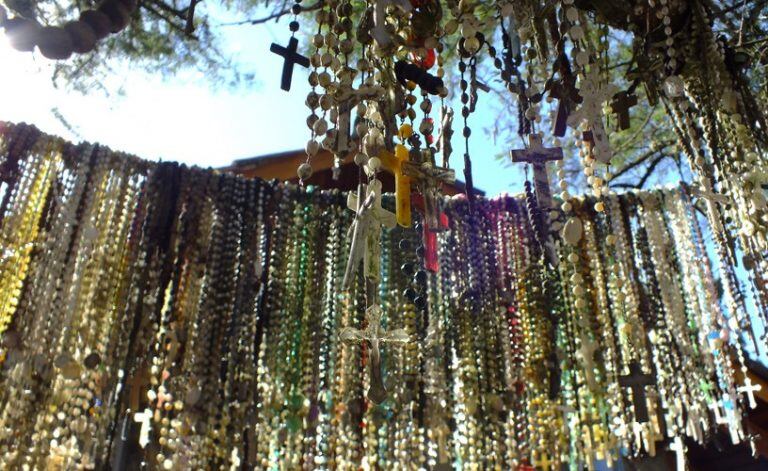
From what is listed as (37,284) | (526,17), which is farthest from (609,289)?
(37,284)

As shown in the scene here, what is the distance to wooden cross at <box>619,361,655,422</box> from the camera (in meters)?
2.60

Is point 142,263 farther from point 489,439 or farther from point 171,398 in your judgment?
point 489,439

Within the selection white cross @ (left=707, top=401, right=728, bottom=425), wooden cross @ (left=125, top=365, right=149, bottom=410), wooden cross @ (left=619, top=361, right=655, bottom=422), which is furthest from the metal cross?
wooden cross @ (left=125, top=365, right=149, bottom=410)

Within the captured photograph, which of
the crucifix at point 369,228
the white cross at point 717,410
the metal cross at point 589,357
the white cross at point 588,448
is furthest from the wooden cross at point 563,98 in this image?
the white cross at point 717,410

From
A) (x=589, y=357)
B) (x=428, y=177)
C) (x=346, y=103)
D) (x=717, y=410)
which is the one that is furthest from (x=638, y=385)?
(x=346, y=103)

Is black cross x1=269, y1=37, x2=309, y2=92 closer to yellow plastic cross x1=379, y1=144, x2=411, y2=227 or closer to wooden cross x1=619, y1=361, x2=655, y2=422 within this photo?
yellow plastic cross x1=379, y1=144, x2=411, y2=227

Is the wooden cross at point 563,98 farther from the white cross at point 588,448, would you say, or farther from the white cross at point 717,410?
the white cross at point 717,410

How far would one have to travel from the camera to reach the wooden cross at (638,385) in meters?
2.60

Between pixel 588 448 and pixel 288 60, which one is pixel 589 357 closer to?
pixel 588 448

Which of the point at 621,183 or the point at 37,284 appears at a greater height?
the point at 621,183

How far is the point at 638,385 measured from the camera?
2629 mm

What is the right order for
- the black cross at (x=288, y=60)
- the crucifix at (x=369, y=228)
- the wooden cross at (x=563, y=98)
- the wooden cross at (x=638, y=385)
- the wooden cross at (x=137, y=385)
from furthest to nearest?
the wooden cross at (x=638, y=385), the wooden cross at (x=137, y=385), the black cross at (x=288, y=60), the wooden cross at (x=563, y=98), the crucifix at (x=369, y=228)

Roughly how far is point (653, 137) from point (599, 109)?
9.63 ft

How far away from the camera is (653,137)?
4586 millimetres
